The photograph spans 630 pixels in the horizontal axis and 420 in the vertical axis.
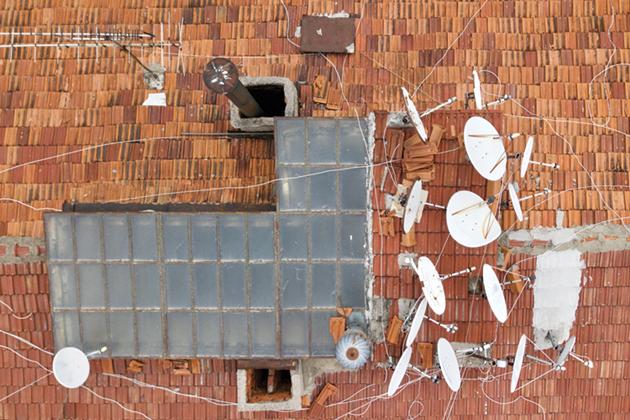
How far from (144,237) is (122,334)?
69.7 inches

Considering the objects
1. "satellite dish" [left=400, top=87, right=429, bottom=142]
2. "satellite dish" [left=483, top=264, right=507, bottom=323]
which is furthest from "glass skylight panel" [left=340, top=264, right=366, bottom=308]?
"satellite dish" [left=400, top=87, right=429, bottom=142]

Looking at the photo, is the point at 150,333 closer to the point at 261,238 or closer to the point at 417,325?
the point at 261,238

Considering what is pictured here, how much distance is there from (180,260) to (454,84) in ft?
20.1

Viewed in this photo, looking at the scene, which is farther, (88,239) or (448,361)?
(88,239)

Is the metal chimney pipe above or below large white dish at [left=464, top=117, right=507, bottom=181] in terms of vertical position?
above

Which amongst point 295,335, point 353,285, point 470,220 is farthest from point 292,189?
point 470,220

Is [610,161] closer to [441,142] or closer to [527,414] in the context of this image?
[441,142]

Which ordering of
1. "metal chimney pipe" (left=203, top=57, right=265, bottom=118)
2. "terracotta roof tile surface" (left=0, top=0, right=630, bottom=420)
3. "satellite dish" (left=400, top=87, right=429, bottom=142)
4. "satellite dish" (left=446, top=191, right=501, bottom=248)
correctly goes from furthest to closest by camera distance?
"terracotta roof tile surface" (left=0, top=0, right=630, bottom=420), "satellite dish" (left=446, top=191, right=501, bottom=248), "metal chimney pipe" (left=203, top=57, right=265, bottom=118), "satellite dish" (left=400, top=87, right=429, bottom=142)

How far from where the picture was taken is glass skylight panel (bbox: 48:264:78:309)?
6.35 meters

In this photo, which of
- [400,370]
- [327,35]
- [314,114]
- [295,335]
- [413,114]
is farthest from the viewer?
[327,35]

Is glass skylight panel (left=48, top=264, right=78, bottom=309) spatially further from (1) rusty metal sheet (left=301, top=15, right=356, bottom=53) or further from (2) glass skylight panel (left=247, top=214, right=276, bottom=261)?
(1) rusty metal sheet (left=301, top=15, right=356, bottom=53)

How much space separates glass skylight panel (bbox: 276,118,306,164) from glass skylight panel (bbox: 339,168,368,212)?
0.79 m

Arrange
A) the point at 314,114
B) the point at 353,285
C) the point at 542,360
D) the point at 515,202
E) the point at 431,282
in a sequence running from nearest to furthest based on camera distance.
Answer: the point at 431,282
the point at 515,202
the point at 353,285
the point at 542,360
the point at 314,114

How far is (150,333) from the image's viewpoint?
646 centimetres
